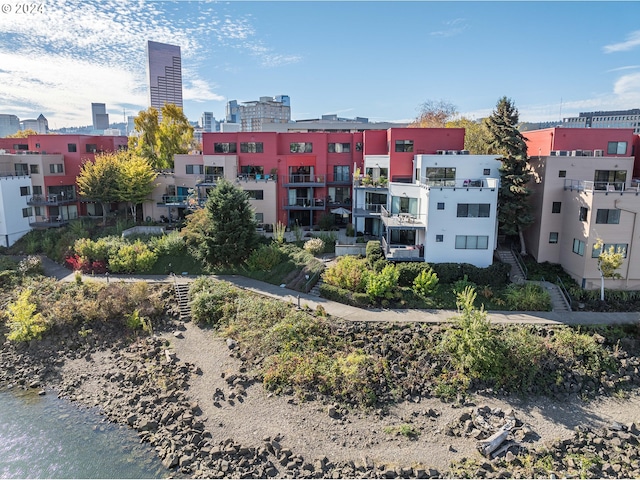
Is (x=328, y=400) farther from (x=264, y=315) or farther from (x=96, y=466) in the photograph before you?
(x=96, y=466)

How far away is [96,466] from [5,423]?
600 cm

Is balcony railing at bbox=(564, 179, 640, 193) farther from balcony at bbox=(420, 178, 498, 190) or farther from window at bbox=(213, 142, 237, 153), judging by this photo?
window at bbox=(213, 142, 237, 153)

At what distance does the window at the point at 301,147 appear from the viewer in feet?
140

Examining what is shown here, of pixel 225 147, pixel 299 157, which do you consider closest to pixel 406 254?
pixel 299 157

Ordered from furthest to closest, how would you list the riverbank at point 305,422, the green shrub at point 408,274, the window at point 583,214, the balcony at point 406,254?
the balcony at point 406,254, the green shrub at point 408,274, the window at point 583,214, the riverbank at point 305,422

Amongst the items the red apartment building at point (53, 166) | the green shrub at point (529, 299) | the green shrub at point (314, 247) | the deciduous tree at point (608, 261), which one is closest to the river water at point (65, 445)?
the green shrub at point (314, 247)

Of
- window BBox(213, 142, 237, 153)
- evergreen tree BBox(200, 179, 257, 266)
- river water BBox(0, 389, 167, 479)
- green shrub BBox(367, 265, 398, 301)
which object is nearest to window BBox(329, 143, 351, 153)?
window BBox(213, 142, 237, 153)

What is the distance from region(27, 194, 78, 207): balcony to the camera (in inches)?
1628

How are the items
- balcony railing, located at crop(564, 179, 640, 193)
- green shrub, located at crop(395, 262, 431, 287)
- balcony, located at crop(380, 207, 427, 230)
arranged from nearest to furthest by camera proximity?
balcony railing, located at crop(564, 179, 640, 193) < green shrub, located at crop(395, 262, 431, 287) < balcony, located at crop(380, 207, 427, 230)

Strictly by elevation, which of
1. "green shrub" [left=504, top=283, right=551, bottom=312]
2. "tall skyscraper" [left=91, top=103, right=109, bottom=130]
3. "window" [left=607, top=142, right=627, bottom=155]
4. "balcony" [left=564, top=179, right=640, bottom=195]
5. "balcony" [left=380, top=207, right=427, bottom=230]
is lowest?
"green shrub" [left=504, top=283, right=551, bottom=312]

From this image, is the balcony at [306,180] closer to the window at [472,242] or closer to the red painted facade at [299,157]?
the red painted facade at [299,157]

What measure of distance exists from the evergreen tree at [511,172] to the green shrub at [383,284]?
31.2ft

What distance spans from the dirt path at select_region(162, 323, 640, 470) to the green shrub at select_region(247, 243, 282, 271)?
11105 millimetres

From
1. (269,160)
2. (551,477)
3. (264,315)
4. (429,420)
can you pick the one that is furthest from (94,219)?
(551,477)
